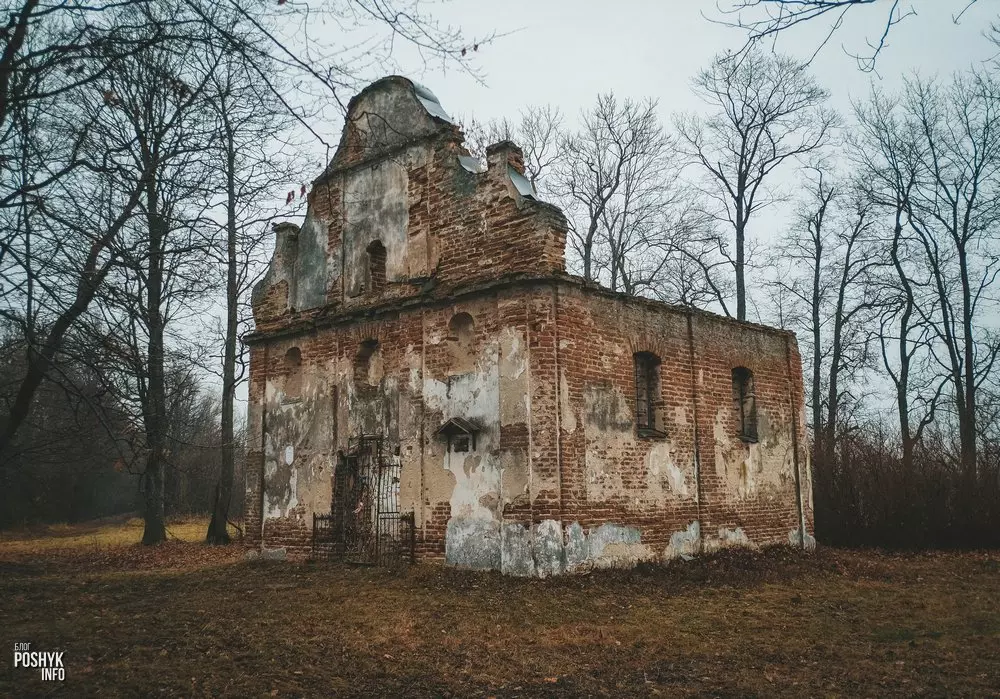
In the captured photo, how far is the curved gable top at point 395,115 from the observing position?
14.0m

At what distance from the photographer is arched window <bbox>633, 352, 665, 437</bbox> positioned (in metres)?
13.6

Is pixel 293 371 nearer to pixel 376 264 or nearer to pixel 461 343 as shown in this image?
pixel 376 264

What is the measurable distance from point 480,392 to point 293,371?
485 cm

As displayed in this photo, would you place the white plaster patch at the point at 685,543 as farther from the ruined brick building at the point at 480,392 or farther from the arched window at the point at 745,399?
the arched window at the point at 745,399

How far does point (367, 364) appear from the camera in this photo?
14344 mm

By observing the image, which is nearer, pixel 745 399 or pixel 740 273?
pixel 745 399

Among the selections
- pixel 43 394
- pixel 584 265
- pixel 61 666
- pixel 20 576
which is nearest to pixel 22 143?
pixel 61 666

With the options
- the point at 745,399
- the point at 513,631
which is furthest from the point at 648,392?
the point at 513,631

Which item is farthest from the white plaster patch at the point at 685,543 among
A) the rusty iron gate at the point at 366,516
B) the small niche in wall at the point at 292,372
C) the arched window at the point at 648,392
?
the small niche in wall at the point at 292,372

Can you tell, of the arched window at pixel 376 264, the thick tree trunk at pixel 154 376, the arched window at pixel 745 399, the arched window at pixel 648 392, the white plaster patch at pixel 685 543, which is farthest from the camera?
the arched window at pixel 745 399

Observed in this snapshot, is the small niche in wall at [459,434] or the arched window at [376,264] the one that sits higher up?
the arched window at [376,264]

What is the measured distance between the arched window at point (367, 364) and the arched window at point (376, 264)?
3.39 ft

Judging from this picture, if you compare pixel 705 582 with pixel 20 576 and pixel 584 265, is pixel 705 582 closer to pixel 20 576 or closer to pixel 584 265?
pixel 20 576

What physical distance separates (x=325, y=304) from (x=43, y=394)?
1424cm
